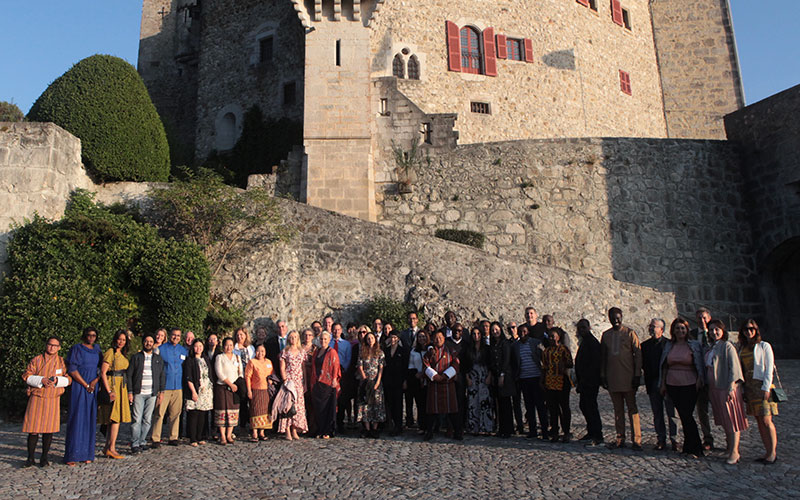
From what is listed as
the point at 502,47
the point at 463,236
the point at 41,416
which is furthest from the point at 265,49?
the point at 41,416

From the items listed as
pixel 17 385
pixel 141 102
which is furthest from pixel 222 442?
pixel 141 102

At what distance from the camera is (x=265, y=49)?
24656 millimetres

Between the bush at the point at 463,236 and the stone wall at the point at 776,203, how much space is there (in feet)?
28.5

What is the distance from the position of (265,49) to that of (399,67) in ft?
19.0

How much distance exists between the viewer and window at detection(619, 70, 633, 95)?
2669 centimetres

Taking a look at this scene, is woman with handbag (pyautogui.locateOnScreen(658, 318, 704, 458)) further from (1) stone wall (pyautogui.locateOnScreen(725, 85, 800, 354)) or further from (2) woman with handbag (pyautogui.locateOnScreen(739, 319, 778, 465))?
(1) stone wall (pyautogui.locateOnScreen(725, 85, 800, 354))

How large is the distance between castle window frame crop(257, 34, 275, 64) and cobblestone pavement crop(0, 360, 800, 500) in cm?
1884

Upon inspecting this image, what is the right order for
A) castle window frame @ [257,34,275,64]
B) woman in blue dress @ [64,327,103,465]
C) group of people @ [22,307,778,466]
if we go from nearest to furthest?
group of people @ [22,307,778,466]
woman in blue dress @ [64,327,103,465]
castle window frame @ [257,34,275,64]

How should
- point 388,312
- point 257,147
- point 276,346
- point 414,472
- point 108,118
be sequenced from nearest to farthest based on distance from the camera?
point 414,472 < point 276,346 < point 388,312 < point 108,118 < point 257,147

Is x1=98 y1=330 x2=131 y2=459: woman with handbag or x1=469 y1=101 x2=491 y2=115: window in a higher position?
x1=469 y1=101 x2=491 y2=115: window

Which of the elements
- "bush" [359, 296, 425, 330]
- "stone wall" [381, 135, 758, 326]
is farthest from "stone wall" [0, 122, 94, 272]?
"stone wall" [381, 135, 758, 326]

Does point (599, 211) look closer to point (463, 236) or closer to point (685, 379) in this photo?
point (463, 236)

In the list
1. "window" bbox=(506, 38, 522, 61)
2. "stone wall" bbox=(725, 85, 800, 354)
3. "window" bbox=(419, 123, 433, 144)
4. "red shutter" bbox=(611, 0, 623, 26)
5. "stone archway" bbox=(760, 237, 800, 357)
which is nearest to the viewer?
"stone wall" bbox=(725, 85, 800, 354)

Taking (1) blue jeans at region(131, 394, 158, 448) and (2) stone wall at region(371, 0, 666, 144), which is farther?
(2) stone wall at region(371, 0, 666, 144)
